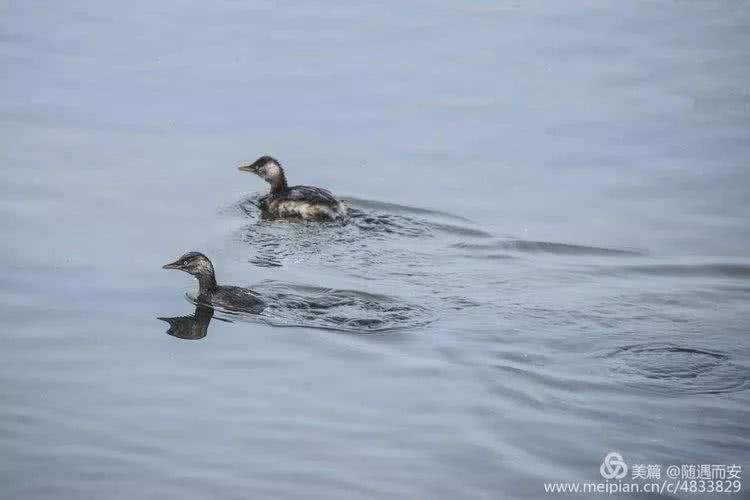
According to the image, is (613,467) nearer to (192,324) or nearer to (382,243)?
(192,324)

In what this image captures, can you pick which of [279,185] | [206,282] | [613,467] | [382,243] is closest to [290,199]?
[279,185]

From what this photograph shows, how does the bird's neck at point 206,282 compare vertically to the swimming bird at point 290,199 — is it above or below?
below

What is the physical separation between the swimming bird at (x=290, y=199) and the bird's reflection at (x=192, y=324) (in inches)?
100

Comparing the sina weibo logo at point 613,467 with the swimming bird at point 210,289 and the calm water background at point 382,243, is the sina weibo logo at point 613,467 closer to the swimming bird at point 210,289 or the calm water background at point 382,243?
the calm water background at point 382,243

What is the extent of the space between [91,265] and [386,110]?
5.54 m

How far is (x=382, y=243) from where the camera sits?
1266 cm

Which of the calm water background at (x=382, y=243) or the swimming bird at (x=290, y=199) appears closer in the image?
the calm water background at (x=382, y=243)

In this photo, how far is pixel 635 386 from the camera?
9.30 metres

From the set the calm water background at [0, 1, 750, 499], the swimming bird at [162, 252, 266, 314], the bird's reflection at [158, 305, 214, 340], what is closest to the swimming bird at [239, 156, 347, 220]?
the calm water background at [0, 1, 750, 499]

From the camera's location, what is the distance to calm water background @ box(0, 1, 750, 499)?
330 inches

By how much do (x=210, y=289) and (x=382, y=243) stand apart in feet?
6.96

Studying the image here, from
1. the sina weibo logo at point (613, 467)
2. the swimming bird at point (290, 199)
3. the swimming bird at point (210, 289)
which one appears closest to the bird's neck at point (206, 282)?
the swimming bird at point (210, 289)

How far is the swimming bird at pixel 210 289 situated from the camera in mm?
10906

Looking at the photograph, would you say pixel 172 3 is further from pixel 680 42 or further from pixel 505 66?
pixel 680 42
